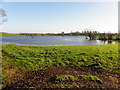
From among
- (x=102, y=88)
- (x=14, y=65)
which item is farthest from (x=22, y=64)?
(x=102, y=88)

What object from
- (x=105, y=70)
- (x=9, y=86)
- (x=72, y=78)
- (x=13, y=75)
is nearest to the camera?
(x=9, y=86)

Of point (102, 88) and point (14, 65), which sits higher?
point (14, 65)

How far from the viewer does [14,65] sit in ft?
40.1

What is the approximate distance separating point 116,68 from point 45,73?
886 cm

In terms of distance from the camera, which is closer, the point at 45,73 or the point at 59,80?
the point at 59,80

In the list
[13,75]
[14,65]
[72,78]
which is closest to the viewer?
[72,78]

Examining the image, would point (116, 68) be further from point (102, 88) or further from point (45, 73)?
point (45, 73)

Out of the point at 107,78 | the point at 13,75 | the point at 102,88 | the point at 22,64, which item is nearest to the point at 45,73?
the point at 13,75

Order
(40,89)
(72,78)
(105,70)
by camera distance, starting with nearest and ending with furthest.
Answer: (40,89) < (72,78) < (105,70)

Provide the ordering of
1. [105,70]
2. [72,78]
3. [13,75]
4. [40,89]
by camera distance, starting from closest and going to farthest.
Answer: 1. [40,89]
2. [72,78]
3. [13,75]
4. [105,70]

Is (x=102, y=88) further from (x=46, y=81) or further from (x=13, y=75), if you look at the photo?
(x=13, y=75)

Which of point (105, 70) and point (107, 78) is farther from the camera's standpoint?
point (105, 70)

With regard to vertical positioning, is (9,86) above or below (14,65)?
below

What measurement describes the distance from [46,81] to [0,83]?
410 centimetres
